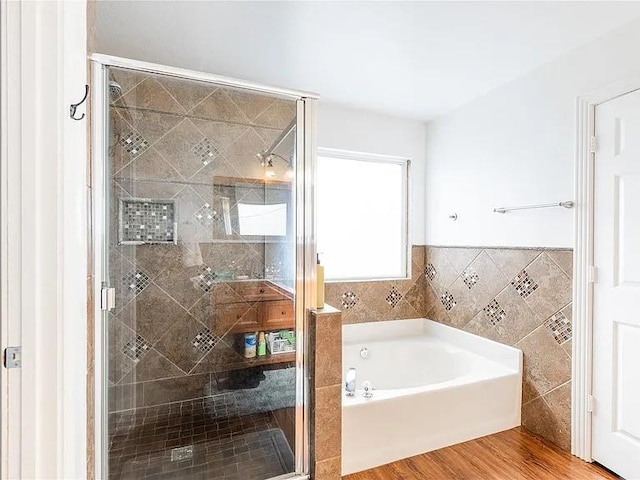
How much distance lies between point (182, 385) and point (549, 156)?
266cm

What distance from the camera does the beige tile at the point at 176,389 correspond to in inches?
79.9

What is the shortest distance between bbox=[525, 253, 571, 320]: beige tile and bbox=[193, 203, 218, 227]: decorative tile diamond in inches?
81.3

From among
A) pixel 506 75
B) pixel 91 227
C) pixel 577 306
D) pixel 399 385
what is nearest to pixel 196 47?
pixel 91 227

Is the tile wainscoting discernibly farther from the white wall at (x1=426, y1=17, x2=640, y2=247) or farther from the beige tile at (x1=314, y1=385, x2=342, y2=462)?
the beige tile at (x1=314, y1=385, x2=342, y2=462)

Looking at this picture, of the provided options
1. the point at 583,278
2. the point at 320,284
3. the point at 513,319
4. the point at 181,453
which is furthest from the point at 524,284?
the point at 181,453

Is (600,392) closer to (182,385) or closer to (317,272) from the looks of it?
(317,272)

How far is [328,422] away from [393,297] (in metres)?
1.58

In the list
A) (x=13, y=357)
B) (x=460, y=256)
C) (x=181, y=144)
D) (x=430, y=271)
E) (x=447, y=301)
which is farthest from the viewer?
(x=430, y=271)

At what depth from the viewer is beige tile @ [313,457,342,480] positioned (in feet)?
5.59

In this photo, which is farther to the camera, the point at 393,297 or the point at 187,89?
the point at 393,297

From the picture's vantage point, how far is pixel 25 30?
35.1 inches

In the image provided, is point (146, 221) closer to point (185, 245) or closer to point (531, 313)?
point (185, 245)

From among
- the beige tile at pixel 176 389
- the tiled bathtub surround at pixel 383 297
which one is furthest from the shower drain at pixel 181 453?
the tiled bathtub surround at pixel 383 297

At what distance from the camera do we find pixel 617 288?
1818mm
